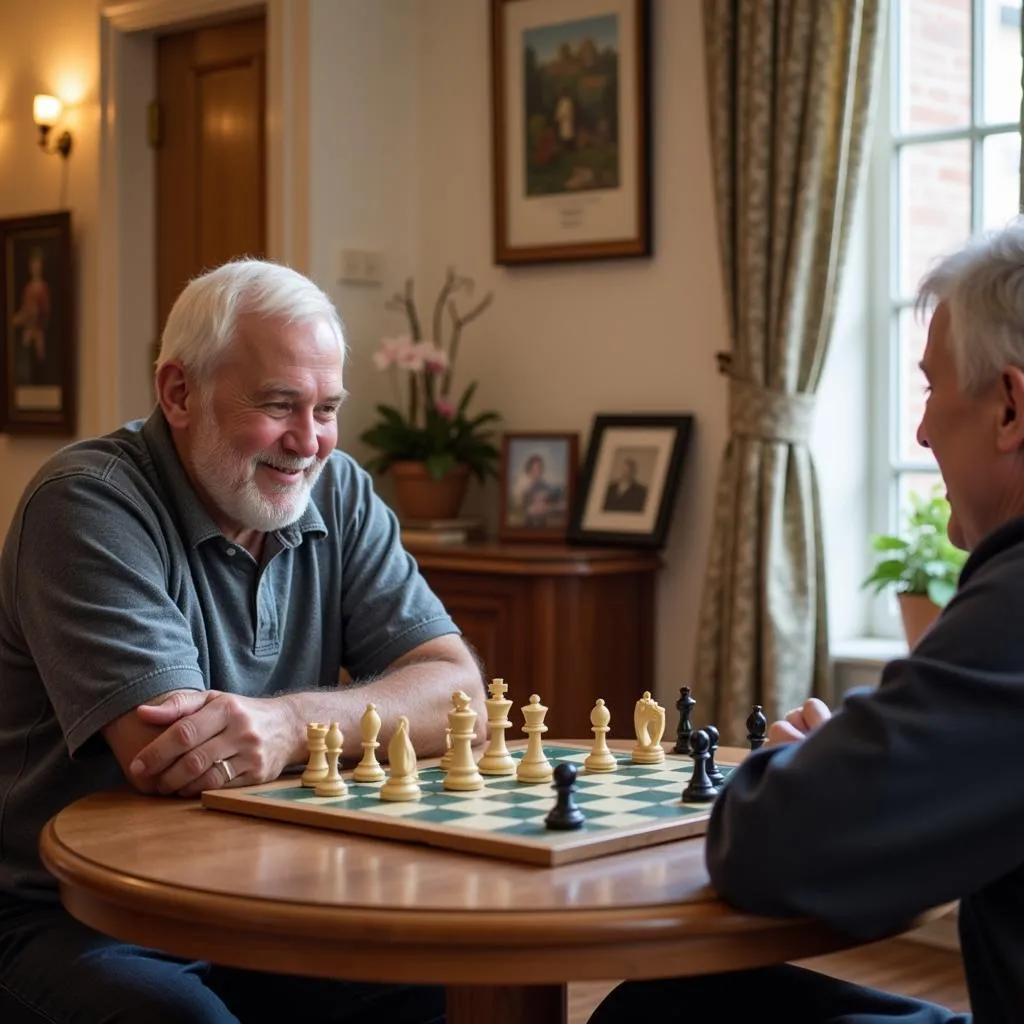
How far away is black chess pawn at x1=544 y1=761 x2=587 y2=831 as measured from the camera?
5.74ft

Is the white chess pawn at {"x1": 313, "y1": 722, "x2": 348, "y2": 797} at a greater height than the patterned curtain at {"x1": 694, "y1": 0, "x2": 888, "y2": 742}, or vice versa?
the patterned curtain at {"x1": 694, "y1": 0, "x2": 888, "y2": 742}

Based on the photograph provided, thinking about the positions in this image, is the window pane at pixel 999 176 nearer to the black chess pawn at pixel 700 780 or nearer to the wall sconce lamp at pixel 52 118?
the black chess pawn at pixel 700 780

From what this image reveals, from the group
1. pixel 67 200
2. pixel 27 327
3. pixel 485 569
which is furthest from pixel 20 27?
pixel 485 569

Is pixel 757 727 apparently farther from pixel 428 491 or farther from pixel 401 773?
pixel 428 491

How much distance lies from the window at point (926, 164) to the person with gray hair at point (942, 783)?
8.80 ft

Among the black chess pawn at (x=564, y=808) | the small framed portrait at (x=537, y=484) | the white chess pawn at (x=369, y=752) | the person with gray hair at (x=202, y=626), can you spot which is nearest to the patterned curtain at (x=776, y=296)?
the small framed portrait at (x=537, y=484)

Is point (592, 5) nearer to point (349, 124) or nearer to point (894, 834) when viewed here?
point (349, 124)

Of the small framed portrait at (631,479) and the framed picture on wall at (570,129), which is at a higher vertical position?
the framed picture on wall at (570,129)

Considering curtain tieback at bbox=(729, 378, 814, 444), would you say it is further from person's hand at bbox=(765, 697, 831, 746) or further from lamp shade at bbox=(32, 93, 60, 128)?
lamp shade at bbox=(32, 93, 60, 128)

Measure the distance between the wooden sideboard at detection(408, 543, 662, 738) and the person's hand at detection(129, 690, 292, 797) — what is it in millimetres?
2226

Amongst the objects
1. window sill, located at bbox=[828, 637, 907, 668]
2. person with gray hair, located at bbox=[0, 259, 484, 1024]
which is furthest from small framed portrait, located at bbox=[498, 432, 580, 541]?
person with gray hair, located at bbox=[0, 259, 484, 1024]

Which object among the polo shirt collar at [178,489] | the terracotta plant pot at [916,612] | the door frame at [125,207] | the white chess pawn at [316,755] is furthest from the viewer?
the door frame at [125,207]

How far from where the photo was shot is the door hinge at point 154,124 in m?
5.78

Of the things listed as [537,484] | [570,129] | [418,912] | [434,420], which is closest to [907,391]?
[537,484]
